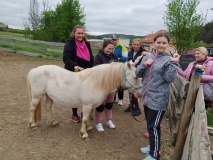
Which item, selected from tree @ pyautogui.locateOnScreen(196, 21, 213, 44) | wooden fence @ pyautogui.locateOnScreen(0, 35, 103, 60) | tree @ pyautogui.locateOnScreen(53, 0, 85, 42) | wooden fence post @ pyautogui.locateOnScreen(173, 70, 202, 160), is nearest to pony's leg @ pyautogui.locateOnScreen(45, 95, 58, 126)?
wooden fence post @ pyautogui.locateOnScreen(173, 70, 202, 160)

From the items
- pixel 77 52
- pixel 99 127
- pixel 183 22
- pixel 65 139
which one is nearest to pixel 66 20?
pixel 183 22

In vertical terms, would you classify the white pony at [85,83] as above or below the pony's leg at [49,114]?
above

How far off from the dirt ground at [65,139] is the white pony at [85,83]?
334 millimetres

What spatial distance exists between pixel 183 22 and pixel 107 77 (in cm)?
1340

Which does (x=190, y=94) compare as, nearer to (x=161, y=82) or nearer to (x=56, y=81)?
(x=161, y=82)

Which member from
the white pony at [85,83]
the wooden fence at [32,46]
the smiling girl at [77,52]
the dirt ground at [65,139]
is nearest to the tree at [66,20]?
the wooden fence at [32,46]

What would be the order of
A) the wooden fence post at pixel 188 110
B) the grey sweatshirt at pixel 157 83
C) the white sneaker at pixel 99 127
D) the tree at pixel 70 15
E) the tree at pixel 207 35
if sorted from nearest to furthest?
the wooden fence post at pixel 188 110 < the grey sweatshirt at pixel 157 83 < the white sneaker at pixel 99 127 < the tree at pixel 70 15 < the tree at pixel 207 35

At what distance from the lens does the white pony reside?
3.44 metres

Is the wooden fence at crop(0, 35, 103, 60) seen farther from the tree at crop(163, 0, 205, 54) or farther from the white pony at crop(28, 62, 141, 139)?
the white pony at crop(28, 62, 141, 139)

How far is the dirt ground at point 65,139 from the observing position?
320 centimetres

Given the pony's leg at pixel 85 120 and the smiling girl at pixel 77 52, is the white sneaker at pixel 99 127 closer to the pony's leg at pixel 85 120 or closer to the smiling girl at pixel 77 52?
the pony's leg at pixel 85 120

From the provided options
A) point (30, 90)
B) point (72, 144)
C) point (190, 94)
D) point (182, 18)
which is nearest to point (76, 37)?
point (30, 90)

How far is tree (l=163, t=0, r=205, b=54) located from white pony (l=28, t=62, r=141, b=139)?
12.8 meters

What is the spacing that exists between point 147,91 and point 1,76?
264 inches
